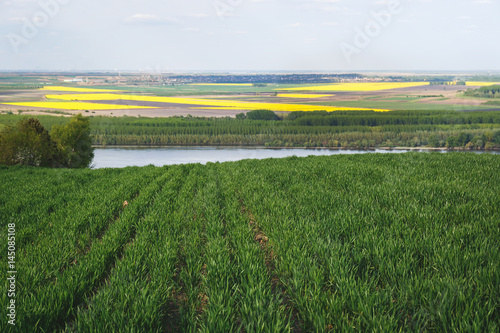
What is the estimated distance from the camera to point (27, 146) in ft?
109

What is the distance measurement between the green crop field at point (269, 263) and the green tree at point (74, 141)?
40.5 m

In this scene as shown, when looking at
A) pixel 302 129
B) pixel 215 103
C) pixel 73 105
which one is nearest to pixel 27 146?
pixel 302 129

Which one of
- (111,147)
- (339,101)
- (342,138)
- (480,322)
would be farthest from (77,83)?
(480,322)

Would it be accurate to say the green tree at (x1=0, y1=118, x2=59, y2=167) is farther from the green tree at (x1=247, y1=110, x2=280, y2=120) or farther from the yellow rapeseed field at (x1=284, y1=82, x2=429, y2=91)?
the yellow rapeseed field at (x1=284, y1=82, x2=429, y2=91)

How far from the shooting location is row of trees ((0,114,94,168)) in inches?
1264

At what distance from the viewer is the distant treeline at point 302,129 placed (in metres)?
72.3

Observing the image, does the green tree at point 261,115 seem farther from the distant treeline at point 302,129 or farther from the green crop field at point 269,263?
the green crop field at point 269,263

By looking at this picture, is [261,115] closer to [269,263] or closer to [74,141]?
[74,141]

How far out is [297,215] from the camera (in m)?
7.08

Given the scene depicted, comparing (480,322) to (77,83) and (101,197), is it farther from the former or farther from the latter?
(77,83)

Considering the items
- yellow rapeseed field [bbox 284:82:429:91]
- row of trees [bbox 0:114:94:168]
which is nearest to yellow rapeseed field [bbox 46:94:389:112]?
yellow rapeseed field [bbox 284:82:429:91]

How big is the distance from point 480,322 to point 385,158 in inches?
575

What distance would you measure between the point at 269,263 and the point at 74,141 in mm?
49484

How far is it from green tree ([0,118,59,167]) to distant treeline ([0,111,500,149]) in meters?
41.3
